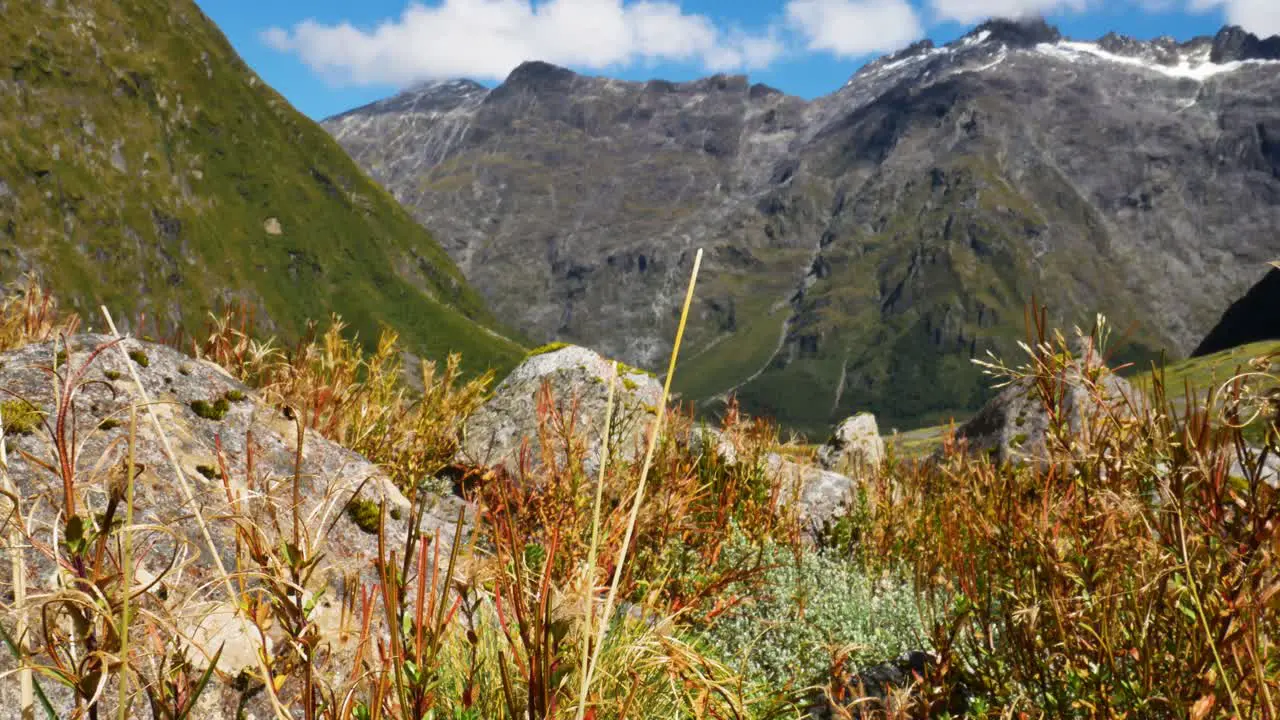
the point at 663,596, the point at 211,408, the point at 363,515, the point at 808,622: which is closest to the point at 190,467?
the point at 211,408

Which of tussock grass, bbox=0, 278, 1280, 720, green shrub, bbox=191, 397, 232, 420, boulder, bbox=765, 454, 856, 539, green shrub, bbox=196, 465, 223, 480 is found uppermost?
green shrub, bbox=191, 397, 232, 420

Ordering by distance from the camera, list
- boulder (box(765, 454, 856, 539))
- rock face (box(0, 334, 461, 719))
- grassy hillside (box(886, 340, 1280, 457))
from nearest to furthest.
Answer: grassy hillside (box(886, 340, 1280, 457)), rock face (box(0, 334, 461, 719)), boulder (box(765, 454, 856, 539))

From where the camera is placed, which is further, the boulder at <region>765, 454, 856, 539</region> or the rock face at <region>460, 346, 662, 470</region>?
the boulder at <region>765, 454, 856, 539</region>

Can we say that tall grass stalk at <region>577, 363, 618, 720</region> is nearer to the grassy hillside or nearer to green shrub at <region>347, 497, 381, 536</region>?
the grassy hillside

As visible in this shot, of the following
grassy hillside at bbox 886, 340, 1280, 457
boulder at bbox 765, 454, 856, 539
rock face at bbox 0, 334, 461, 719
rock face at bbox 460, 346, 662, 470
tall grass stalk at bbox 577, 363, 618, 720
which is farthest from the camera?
boulder at bbox 765, 454, 856, 539

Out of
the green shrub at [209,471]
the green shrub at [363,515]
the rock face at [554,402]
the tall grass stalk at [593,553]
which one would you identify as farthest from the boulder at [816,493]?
the tall grass stalk at [593,553]

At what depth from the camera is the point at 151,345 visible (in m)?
5.06

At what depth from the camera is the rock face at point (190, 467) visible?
3.10 m

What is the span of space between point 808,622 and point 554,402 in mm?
3753

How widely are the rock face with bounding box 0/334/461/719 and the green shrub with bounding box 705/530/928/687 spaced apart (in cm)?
219

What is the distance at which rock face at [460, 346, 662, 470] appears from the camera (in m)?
8.41

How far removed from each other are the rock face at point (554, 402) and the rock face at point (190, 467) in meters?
2.77

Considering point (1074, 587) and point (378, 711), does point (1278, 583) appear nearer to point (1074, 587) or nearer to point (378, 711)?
point (1074, 587)

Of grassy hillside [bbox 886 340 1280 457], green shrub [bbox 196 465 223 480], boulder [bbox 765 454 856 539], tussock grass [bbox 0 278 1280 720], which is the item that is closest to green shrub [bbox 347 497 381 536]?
tussock grass [bbox 0 278 1280 720]
